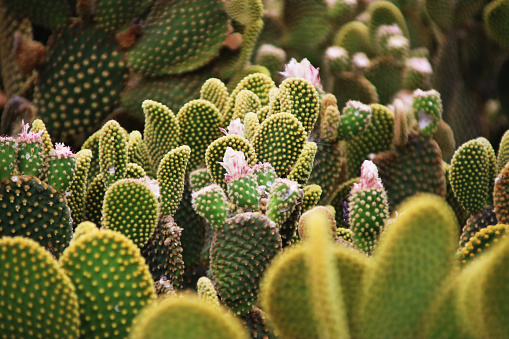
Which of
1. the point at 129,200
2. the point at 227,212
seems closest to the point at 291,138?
the point at 227,212

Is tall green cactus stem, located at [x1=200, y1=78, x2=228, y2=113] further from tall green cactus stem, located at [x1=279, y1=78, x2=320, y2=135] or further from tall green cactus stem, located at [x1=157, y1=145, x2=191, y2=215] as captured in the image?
tall green cactus stem, located at [x1=157, y1=145, x2=191, y2=215]

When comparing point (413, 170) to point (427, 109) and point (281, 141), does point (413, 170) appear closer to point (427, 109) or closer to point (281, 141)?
point (427, 109)

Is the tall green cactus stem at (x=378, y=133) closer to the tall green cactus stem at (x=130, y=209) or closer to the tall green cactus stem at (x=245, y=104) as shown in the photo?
the tall green cactus stem at (x=245, y=104)

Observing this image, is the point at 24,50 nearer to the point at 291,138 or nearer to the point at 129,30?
the point at 129,30

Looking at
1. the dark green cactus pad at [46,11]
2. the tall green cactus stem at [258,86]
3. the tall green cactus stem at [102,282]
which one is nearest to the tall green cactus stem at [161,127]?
the tall green cactus stem at [258,86]

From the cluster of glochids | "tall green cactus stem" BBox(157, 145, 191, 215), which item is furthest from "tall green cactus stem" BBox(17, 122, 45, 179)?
"tall green cactus stem" BBox(157, 145, 191, 215)

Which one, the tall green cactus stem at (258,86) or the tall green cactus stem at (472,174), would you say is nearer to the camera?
the tall green cactus stem at (472,174)

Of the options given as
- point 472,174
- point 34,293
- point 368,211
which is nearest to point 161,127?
point 368,211
